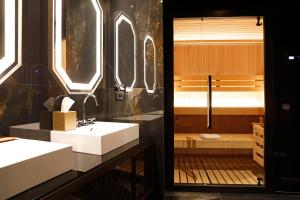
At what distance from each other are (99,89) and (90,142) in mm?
1014

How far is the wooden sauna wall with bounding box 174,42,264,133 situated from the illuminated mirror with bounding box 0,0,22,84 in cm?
382

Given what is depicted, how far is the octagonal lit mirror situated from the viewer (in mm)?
1854

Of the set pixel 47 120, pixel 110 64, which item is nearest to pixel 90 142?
pixel 47 120

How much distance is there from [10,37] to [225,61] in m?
4.25

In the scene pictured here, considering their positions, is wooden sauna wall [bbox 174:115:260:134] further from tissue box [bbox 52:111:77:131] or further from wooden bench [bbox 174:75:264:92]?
tissue box [bbox 52:111:77:131]

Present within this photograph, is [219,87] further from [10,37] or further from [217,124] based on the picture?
[10,37]

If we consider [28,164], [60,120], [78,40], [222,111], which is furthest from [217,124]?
[28,164]

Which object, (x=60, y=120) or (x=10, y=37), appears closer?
(x=10, y=37)

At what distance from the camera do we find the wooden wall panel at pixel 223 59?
500 cm

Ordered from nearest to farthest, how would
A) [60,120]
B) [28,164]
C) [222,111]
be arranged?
[28,164] < [60,120] < [222,111]

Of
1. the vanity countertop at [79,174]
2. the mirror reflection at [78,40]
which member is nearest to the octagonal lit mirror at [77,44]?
the mirror reflection at [78,40]

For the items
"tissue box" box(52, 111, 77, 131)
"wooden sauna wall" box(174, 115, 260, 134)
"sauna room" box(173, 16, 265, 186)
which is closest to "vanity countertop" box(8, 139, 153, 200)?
Result: "tissue box" box(52, 111, 77, 131)

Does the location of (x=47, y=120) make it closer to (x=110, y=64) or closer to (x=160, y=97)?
(x=110, y=64)

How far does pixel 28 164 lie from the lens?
1.00 meters
